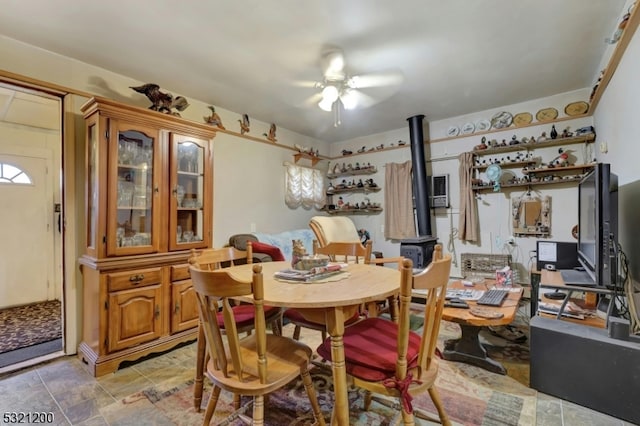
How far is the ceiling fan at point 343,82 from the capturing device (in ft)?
7.97

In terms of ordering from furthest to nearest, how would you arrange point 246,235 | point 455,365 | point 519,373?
point 246,235, point 455,365, point 519,373

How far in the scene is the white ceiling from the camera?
75.9 inches

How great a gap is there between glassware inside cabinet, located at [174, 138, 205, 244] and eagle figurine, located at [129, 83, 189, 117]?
31 cm

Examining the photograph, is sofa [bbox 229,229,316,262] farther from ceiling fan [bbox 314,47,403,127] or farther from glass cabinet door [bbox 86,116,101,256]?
ceiling fan [bbox 314,47,403,127]

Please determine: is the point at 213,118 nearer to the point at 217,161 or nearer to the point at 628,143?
the point at 217,161

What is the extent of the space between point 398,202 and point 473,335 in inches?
101

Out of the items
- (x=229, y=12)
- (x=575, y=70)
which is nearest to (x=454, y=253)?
(x=575, y=70)

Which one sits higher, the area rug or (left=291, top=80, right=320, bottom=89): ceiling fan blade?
(left=291, top=80, right=320, bottom=89): ceiling fan blade

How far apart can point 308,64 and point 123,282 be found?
92.4 inches

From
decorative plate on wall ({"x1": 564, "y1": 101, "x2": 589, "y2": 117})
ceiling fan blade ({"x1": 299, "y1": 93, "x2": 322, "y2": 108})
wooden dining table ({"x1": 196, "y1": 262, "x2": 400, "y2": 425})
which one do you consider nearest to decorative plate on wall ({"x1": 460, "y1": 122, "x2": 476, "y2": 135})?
decorative plate on wall ({"x1": 564, "y1": 101, "x2": 589, "y2": 117})

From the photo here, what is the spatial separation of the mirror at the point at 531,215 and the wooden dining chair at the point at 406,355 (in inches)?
121

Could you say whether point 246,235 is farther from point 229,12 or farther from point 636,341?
point 636,341

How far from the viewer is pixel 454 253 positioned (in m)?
4.25

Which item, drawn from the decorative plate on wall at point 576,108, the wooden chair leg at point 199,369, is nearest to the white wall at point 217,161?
the wooden chair leg at point 199,369
